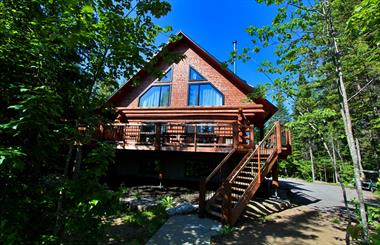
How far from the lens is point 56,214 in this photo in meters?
2.96

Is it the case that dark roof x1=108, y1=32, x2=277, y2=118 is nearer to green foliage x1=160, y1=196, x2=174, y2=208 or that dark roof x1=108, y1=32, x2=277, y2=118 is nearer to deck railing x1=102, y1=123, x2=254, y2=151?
deck railing x1=102, y1=123, x2=254, y2=151

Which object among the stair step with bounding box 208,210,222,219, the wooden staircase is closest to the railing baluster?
the wooden staircase

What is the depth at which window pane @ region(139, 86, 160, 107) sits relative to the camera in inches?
526

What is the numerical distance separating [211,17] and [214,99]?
4.81 m

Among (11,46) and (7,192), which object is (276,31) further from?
(7,192)

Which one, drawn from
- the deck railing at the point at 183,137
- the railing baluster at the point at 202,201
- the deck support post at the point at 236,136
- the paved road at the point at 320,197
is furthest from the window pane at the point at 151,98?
the paved road at the point at 320,197

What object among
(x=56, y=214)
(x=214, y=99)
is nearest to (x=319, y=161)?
(x=214, y=99)

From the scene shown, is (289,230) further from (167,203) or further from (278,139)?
(167,203)

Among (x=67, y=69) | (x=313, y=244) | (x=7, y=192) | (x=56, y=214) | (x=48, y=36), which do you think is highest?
(x=48, y=36)

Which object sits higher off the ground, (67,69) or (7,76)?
(67,69)

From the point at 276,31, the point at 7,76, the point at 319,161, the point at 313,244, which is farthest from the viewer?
the point at 319,161

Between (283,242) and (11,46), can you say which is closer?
(11,46)

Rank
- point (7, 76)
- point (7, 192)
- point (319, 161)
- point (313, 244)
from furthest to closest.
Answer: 1. point (319, 161)
2. point (313, 244)
3. point (7, 76)
4. point (7, 192)

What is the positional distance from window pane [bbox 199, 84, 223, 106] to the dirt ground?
653 cm
